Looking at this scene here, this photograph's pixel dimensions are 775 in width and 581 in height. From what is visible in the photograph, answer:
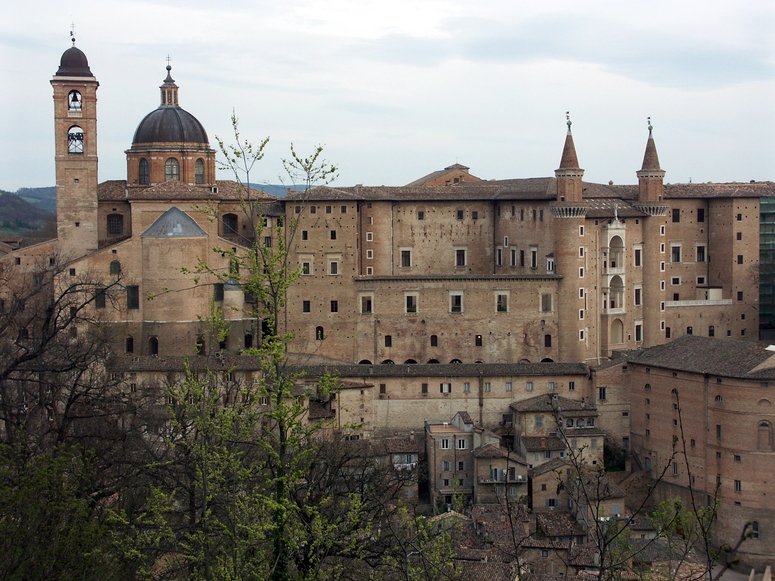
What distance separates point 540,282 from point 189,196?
604 inches

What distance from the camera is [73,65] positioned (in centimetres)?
4897

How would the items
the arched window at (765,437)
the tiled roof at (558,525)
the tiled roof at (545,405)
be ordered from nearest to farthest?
1. the tiled roof at (558,525)
2. the arched window at (765,437)
3. the tiled roof at (545,405)

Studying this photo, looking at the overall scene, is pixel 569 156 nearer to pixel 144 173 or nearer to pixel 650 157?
pixel 650 157

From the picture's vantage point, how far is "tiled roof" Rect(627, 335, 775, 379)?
3803 centimetres

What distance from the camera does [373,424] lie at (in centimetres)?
4272

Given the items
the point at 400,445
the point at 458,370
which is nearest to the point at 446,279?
the point at 458,370

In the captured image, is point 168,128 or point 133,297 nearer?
point 133,297

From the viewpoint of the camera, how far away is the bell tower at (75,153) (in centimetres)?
4875

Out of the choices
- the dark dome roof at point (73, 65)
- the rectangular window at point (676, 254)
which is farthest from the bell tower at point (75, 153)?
the rectangular window at point (676, 254)

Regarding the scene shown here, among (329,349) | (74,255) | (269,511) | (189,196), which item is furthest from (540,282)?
(269,511)

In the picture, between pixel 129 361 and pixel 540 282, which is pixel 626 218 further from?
pixel 129 361

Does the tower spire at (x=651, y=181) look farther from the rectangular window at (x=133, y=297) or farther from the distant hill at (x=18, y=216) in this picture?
the distant hill at (x=18, y=216)

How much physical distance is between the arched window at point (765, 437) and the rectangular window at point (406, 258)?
1886 centimetres

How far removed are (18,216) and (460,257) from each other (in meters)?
99.3
